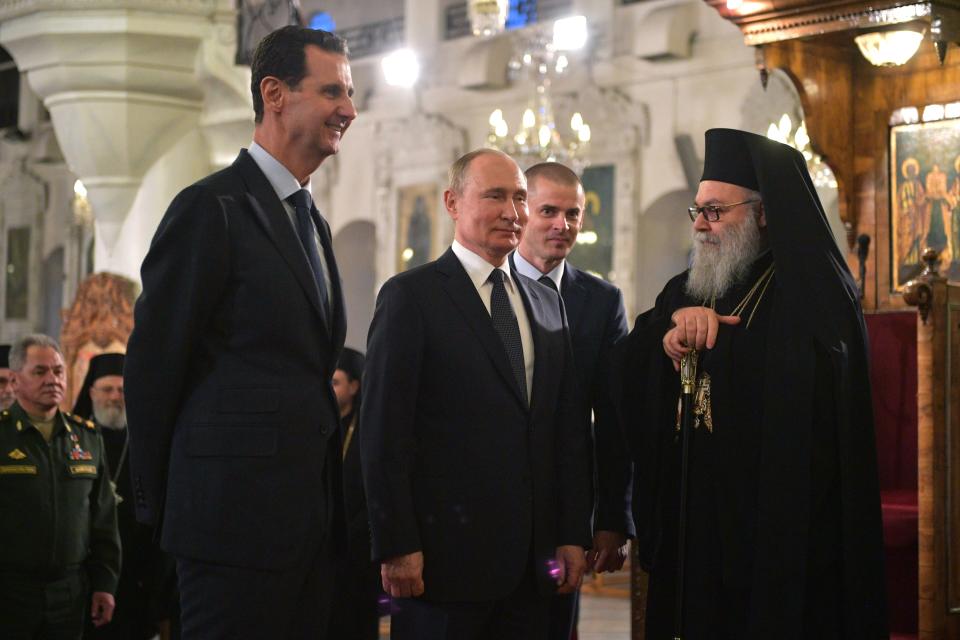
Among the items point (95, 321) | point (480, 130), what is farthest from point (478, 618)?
point (480, 130)

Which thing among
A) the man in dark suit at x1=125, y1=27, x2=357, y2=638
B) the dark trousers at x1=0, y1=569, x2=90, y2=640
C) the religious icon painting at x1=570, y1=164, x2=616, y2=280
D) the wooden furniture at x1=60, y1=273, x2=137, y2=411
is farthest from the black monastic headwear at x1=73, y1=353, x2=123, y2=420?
the religious icon painting at x1=570, y1=164, x2=616, y2=280

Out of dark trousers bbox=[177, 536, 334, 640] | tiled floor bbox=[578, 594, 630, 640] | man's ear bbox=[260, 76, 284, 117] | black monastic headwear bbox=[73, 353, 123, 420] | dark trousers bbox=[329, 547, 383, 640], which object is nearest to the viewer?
dark trousers bbox=[177, 536, 334, 640]

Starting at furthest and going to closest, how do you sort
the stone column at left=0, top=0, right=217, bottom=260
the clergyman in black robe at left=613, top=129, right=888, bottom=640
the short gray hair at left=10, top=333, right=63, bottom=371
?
the stone column at left=0, top=0, right=217, bottom=260, the short gray hair at left=10, top=333, right=63, bottom=371, the clergyman in black robe at left=613, top=129, right=888, bottom=640

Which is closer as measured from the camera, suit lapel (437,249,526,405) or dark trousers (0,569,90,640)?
suit lapel (437,249,526,405)

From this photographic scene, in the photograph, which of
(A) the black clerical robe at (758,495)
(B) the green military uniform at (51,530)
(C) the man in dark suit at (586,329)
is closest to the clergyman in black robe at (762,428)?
(A) the black clerical robe at (758,495)

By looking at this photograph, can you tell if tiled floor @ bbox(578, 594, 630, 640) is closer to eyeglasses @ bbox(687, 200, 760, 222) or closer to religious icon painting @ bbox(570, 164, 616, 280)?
eyeglasses @ bbox(687, 200, 760, 222)

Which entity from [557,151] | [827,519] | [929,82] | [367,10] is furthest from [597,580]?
[367,10]

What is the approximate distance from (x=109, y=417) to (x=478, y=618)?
364 centimetres

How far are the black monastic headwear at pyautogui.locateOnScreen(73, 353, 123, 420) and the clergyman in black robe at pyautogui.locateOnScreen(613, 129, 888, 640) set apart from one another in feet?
12.0

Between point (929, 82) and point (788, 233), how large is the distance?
9.74 feet

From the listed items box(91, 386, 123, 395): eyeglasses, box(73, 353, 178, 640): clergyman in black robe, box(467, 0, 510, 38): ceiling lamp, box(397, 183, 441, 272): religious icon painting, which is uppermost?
box(467, 0, 510, 38): ceiling lamp

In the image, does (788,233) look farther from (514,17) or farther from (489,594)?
(514,17)

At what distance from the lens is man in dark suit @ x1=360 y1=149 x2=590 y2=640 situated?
3.49 meters

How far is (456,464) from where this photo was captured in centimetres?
356
